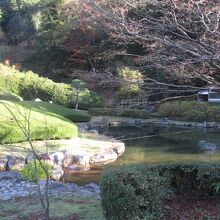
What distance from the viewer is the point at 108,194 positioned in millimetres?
4605

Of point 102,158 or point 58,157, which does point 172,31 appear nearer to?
point 58,157

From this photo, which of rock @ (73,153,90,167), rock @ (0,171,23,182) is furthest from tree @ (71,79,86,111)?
rock @ (0,171,23,182)

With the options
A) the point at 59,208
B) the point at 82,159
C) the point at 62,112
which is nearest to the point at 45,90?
the point at 62,112

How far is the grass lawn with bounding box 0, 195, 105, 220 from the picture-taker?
227 inches

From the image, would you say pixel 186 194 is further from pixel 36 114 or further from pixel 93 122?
pixel 93 122

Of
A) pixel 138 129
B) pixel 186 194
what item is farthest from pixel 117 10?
pixel 138 129

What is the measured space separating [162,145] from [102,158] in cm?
401

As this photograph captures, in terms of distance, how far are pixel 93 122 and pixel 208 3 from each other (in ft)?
58.4

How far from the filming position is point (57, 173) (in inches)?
435

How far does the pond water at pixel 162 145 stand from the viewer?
43.5 ft

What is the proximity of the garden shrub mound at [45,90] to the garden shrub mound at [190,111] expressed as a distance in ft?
17.2

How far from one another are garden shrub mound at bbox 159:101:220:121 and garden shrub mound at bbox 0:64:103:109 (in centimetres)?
523

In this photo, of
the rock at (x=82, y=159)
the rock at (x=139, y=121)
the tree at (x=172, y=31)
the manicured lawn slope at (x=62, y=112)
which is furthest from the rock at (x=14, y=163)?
the rock at (x=139, y=121)

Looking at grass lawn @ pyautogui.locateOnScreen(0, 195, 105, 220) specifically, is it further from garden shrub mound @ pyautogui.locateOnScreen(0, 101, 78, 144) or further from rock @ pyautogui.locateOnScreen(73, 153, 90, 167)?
garden shrub mound @ pyautogui.locateOnScreen(0, 101, 78, 144)
